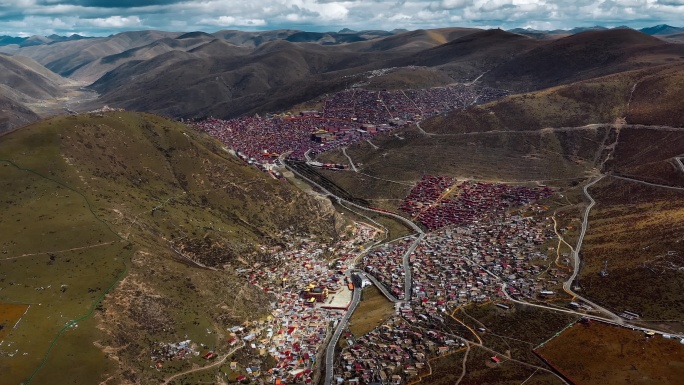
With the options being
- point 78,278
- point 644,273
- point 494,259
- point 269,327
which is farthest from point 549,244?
point 78,278

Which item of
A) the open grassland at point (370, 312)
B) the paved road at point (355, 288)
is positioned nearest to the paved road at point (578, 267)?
the paved road at point (355, 288)

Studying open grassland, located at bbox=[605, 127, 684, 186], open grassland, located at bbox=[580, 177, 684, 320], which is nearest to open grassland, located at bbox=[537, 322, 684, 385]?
open grassland, located at bbox=[580, 177, 684, 320]

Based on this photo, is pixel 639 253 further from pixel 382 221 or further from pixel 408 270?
pixel 382 221

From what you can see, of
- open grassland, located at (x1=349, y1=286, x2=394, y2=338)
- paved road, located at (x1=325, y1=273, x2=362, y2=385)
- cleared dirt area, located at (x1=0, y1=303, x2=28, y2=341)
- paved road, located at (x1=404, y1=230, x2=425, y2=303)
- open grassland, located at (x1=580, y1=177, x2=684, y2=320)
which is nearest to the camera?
cleared dirt area, located at (x1=0, y1=303, x2=28, y2=341)

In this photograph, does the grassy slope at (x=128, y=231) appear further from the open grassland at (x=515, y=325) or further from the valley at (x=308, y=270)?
the open grassland at (x=515, y=325)

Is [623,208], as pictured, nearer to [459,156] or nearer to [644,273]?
[644,273]

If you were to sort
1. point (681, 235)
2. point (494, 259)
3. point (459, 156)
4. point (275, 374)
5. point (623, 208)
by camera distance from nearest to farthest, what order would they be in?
point (275, 374) → point (681, 235) → point (494, 259) → point (623, 208) → point (459, 156)

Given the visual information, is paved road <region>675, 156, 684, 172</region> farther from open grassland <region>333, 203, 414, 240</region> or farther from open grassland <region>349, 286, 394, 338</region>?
open grassland <region>349, 286, 394, 338</region>
